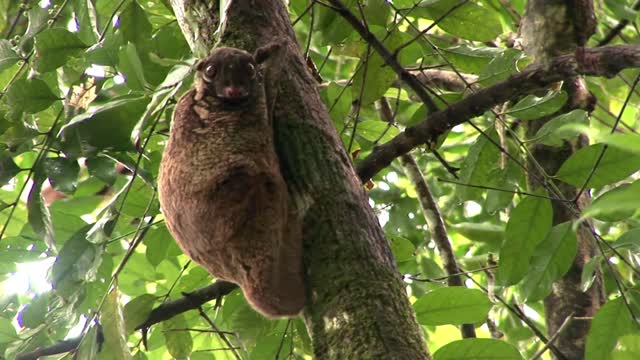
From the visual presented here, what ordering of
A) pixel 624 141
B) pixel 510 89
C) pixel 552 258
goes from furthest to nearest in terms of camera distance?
1. pixel 552 258
2. pixel 510 89
3. pixel 624 141

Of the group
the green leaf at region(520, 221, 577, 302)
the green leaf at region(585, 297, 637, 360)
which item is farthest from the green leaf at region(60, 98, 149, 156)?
the green leaf at region(585, 297, 637, 360)

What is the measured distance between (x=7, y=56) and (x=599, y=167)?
2.21m

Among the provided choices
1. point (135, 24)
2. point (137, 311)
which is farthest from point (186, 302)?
point (135, 24)

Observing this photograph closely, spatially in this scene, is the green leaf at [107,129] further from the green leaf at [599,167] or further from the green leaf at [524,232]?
the green leaf at [599,167]

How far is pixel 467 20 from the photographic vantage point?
10.3 ft

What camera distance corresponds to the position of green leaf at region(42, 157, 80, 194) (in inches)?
111

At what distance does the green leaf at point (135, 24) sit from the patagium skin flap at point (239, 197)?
0.80 meters

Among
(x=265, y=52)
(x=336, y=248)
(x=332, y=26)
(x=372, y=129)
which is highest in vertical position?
(x=332, y=26)

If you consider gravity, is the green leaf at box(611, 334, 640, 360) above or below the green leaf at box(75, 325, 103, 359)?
below

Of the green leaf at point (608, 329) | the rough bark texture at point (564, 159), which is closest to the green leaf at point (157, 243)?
the rough bark texture at point (564, 159)

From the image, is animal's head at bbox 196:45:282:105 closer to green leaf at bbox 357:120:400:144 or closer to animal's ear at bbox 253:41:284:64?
animal's ear at bbox 253:41:284:64

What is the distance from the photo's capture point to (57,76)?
3295 millimetres

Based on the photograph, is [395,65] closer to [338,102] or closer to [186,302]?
[338,102]

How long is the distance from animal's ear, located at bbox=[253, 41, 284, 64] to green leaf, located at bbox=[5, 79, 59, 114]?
1.00m
